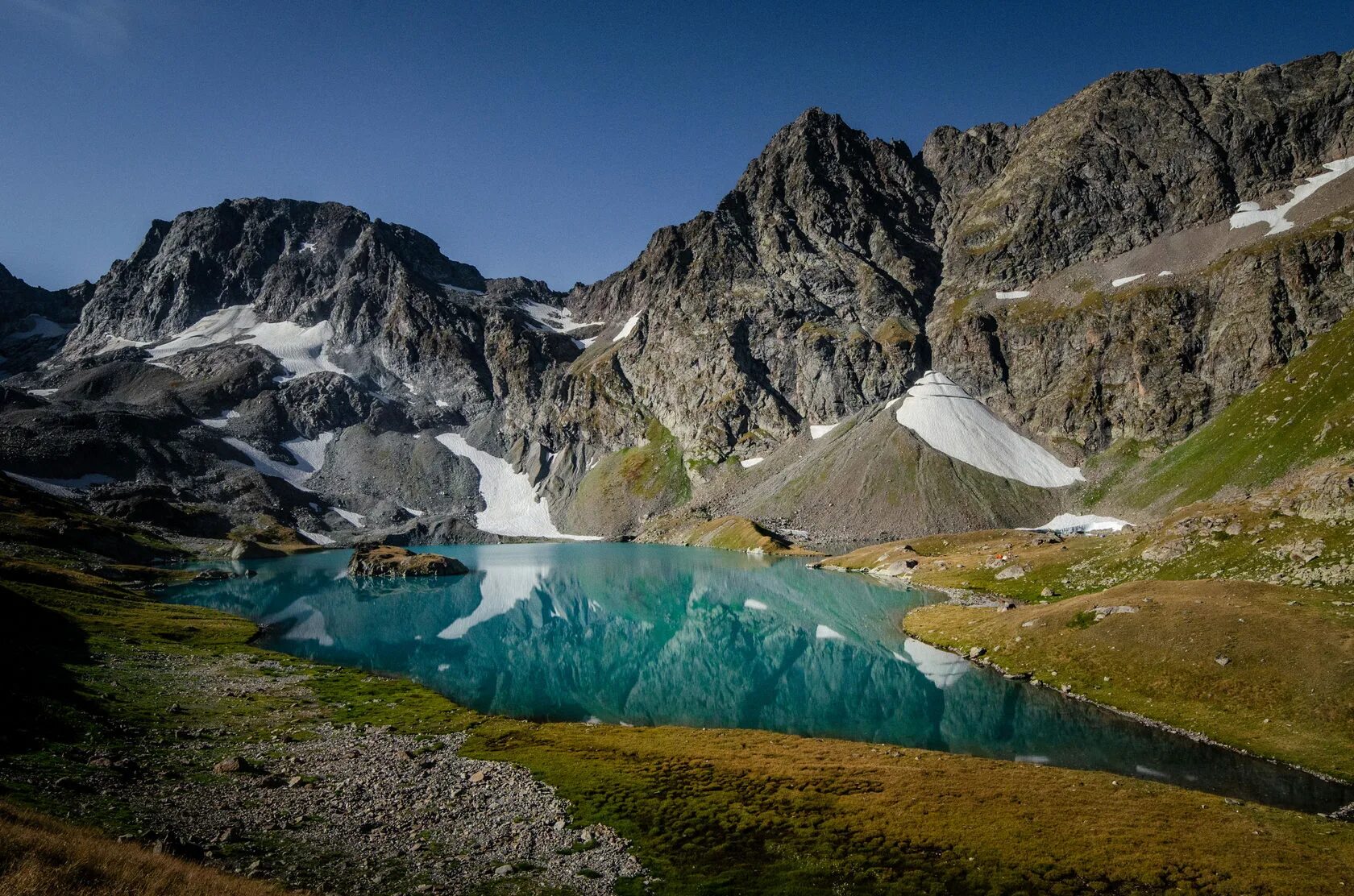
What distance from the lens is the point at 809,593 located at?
93750 millimetres

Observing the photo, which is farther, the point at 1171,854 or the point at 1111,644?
the point at 1111,644

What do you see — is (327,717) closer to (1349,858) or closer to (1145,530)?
(1349,858)

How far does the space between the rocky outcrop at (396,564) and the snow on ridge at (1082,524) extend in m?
134

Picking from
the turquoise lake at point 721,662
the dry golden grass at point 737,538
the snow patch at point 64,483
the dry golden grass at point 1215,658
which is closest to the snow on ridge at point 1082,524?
the dry golden grass at point 737,538

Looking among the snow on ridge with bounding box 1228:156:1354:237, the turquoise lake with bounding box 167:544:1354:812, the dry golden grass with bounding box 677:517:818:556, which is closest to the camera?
the turquoise lake with bounding box 167:544:1354:812

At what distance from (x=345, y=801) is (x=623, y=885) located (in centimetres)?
1185

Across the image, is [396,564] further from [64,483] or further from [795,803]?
[64,483]

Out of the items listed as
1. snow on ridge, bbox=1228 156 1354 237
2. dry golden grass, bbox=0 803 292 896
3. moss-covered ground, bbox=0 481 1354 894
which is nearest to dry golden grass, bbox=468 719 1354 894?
moss-covered ground, bbox=0 481 1354 894

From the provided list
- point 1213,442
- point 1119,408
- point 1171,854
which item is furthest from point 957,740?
point 1119,408

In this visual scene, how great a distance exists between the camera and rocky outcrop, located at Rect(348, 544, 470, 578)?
12838 cm

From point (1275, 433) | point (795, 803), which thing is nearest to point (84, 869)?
point (795, 803)

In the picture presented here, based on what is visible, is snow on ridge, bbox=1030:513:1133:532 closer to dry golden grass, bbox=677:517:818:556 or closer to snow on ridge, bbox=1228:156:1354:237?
dry golden grass, bbox=677:517:818:556

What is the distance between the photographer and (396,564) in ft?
426

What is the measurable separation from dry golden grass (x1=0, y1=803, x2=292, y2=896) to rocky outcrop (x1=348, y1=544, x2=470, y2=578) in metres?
123
